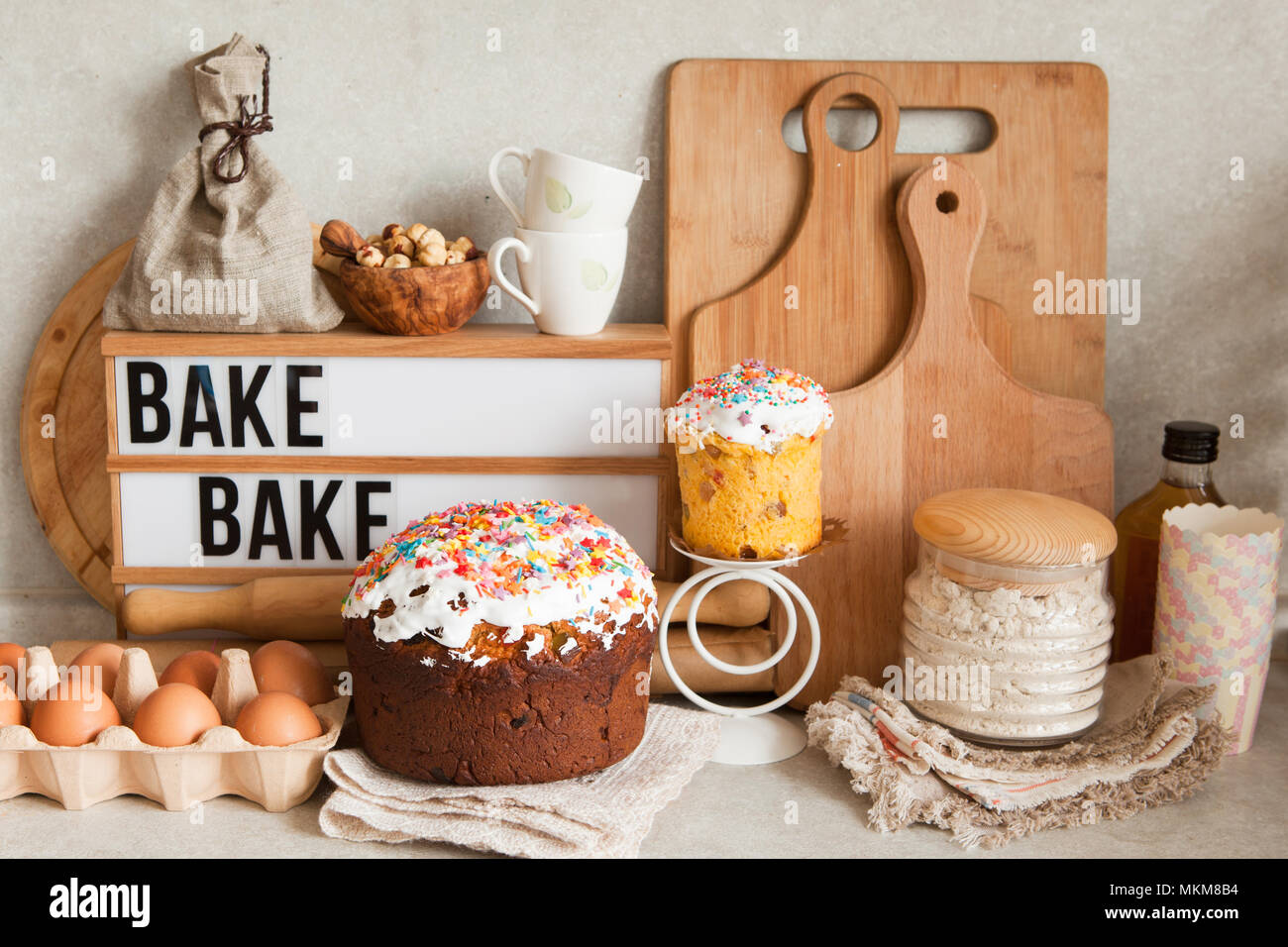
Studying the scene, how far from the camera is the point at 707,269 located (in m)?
1.48

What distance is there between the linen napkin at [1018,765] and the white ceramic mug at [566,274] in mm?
515

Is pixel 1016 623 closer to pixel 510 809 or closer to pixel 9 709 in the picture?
pixel 510 809

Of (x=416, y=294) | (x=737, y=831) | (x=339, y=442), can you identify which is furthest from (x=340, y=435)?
(x=737, y=831)

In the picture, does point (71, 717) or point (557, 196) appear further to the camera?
point (557, 196)

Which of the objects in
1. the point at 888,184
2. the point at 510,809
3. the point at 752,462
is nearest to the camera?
the point at 510,809

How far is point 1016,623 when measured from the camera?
48.2 inches

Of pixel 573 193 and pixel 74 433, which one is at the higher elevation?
pixel 573 193

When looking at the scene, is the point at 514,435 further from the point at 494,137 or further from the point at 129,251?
the point at 129,251

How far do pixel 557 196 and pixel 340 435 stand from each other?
0.37 metres

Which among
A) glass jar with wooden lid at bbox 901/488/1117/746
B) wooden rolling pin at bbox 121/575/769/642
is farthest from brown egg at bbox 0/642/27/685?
glass jar with wooden lid at bbox 901/488/1117/746

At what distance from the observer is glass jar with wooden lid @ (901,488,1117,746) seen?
122 cm

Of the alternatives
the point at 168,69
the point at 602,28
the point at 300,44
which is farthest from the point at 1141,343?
the point at 168,69

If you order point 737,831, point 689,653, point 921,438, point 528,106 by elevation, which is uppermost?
point 528,106

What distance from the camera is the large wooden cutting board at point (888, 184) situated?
145 cm
